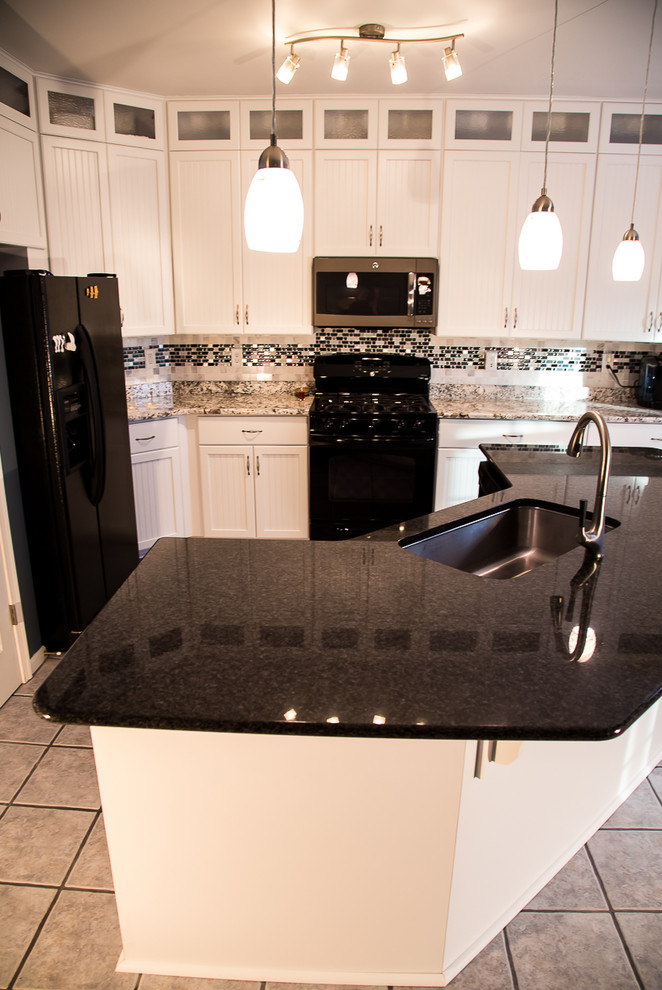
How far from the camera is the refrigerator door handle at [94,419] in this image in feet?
9.33

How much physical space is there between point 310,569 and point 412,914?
0.75m

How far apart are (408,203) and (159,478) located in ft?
7.02

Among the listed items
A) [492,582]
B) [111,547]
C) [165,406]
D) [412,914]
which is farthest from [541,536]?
[165,406]

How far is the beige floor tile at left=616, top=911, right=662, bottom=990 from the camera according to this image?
4.99 ft

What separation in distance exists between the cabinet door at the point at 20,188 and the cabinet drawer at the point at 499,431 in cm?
236

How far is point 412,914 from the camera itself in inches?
54.1

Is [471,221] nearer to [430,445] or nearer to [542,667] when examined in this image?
[430,445]

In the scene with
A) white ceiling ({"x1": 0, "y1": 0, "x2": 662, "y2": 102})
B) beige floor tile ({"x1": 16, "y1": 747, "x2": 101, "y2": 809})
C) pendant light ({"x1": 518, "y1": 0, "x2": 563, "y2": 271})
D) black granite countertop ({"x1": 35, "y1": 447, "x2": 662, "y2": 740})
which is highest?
white ceiling ({"x1": 0, "y1": 0, "x2": 662, "y2": 102})

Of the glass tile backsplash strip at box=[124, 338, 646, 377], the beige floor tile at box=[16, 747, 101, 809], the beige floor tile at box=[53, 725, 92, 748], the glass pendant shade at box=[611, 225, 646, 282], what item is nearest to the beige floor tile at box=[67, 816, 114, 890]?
the beige floor tile at box=[16, 747, 101, 809]

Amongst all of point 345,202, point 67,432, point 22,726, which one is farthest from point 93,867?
point 345,202

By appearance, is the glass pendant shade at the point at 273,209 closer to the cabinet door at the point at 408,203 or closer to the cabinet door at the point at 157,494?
the cabinet door at the point at 157,494

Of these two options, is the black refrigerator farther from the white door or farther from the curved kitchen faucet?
the curved kitchen faucet

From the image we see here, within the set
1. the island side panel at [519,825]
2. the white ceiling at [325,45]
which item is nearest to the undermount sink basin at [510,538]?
the island side panel at [519,825]

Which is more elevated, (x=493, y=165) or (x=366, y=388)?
(x=493, y=165)
